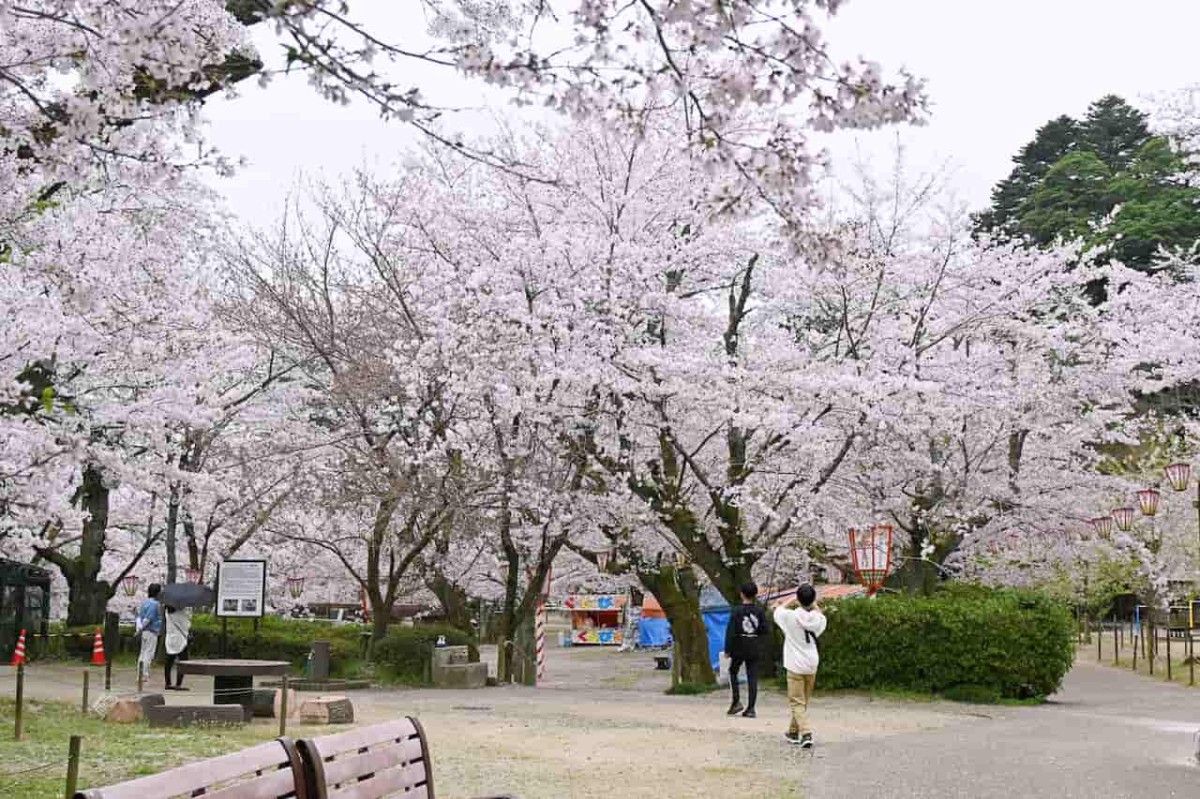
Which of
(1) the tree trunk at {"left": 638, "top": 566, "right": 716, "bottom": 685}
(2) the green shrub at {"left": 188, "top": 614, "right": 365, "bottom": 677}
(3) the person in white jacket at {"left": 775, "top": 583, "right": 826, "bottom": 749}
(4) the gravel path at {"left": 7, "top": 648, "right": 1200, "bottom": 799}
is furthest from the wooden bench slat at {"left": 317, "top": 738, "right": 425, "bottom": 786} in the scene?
(2) the green shrub at {"left": 188, "top": 614, "right": 365, "bottom": 677}

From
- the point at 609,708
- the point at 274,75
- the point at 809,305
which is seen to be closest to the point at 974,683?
the point at 609,708

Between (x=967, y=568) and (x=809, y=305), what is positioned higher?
(x=809, y=305)

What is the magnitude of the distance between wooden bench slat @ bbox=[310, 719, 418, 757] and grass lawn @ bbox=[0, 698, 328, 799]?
3.43 metres

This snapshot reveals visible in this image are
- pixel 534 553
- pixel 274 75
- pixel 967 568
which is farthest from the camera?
pixel 967 568

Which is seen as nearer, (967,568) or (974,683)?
(974,683)

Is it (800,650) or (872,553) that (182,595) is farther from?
(800,650)

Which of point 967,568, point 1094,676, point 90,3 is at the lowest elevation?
point 1094,676

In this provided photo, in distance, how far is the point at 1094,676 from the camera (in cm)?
2389

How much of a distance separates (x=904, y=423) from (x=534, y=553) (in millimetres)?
6711

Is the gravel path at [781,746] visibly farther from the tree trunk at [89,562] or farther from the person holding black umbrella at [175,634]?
the tree trunk at [89,562]

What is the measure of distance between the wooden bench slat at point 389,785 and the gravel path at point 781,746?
319 cm

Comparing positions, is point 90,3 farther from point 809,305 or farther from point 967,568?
point 967,568

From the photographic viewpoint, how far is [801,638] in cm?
1109

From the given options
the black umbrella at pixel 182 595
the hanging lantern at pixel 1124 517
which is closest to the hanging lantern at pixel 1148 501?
the hanging lantern at pixel 1124 517
